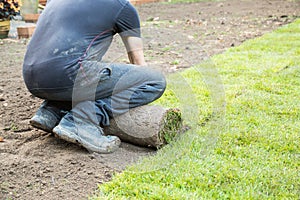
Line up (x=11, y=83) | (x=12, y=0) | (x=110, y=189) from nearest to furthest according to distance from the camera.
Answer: (x=110, y=189) < (x=11, y=83) < (x=12, y=0)

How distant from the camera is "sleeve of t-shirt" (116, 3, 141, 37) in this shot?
280 centimetres

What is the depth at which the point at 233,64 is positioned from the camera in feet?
17.0

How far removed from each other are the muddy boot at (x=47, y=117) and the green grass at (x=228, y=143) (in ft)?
2.46

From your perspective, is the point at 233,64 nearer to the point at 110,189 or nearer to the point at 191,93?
the point at 191,93

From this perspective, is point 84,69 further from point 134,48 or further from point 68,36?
point 134,48

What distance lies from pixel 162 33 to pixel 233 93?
11.3ft

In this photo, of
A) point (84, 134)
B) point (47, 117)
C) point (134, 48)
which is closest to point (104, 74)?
point (134, 48)

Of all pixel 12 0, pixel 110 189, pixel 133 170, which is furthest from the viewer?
pixel 12 0

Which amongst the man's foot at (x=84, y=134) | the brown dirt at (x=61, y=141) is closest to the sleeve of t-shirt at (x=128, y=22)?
the man's foot at (x=84, y=134)

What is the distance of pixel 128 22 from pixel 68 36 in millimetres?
422

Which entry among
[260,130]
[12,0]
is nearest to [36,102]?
[260,130]

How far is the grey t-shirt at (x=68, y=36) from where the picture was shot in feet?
8.89

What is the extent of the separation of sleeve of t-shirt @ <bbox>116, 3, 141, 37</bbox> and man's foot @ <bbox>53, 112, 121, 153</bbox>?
2.23ft

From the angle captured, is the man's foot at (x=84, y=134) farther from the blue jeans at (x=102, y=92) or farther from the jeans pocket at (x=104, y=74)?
the jeans pocket at (x=104, y=74)
